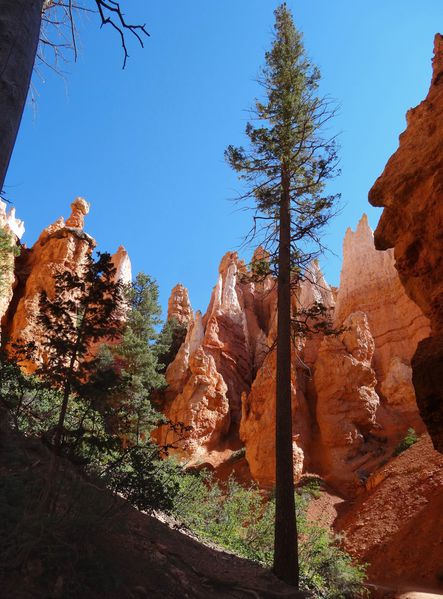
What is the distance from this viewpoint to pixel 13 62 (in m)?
2.12

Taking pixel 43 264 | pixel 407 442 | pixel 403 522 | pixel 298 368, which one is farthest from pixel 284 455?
pixel 43 264

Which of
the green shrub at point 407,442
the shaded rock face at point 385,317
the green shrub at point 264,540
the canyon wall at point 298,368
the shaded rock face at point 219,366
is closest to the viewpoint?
the green shrub at point 264,540

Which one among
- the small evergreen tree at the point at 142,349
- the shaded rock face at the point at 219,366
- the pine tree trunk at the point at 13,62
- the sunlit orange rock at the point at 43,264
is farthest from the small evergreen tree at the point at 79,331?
the sunlit orange rock at the point at 43,264

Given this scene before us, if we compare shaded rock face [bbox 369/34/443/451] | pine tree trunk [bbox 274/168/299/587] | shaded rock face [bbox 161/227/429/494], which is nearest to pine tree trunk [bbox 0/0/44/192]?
shaded rock face [bbox 369/34/443/451]

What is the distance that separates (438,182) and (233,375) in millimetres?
27168

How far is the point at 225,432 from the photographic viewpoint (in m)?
30.7

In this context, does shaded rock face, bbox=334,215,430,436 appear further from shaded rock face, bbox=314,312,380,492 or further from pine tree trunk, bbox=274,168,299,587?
pine tree trunk, bbox=274,168,299,587

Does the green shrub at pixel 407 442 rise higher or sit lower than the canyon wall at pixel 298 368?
lower

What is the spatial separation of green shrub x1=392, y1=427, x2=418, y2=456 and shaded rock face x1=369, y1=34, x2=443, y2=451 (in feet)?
39.3

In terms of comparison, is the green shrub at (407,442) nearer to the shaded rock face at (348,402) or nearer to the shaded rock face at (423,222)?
the shaded rock face at (348,402)

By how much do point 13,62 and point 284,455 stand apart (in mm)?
7973

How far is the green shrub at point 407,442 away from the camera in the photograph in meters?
19.6

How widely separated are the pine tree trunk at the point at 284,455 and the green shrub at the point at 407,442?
1344 centimetres

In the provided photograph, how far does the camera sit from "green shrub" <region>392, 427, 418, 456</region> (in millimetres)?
19578
